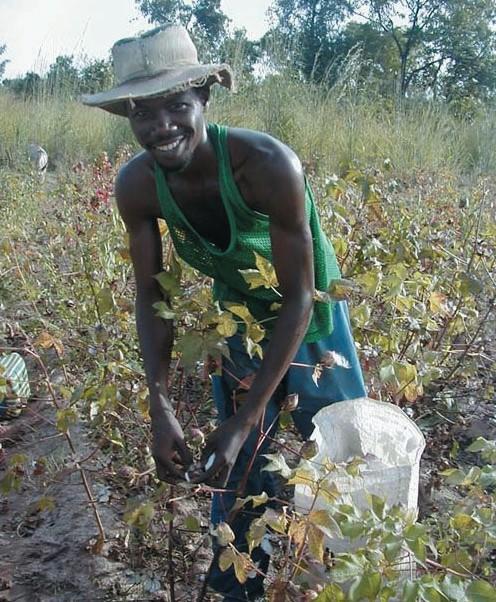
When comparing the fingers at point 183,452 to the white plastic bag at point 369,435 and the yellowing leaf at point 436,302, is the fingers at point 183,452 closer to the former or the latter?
the white plastic bag at point 369,435

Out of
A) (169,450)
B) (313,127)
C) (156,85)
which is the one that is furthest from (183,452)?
(313,127)

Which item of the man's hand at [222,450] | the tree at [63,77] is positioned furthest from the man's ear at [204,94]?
the tree at [63,77]

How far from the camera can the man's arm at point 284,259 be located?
62.0 inches

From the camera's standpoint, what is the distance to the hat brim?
1.47m

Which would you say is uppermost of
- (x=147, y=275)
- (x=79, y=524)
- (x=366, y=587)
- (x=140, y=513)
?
(x=147, y=275)

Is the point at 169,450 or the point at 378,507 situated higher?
the point at 378,507

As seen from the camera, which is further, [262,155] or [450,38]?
[450,38]

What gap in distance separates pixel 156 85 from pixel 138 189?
0.33 metres

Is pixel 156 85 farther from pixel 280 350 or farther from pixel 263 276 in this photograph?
pixel 280 350

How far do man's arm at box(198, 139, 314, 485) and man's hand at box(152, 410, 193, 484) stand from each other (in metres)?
0.10

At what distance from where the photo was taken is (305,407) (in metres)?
1.98

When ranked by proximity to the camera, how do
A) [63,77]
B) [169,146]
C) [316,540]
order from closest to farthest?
[316,540], [169,146], [63,77]

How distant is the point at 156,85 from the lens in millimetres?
1489

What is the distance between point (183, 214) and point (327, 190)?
2.51ft
